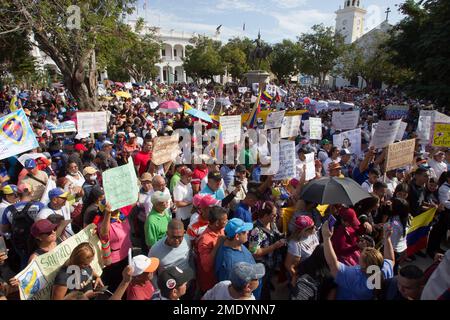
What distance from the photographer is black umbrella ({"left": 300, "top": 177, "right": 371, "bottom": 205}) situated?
146 inches

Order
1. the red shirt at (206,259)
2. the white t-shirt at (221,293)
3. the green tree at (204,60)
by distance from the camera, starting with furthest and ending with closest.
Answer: the green tree at (204,60), the red shirt at (206,259), the white t-shirt at (221,293)

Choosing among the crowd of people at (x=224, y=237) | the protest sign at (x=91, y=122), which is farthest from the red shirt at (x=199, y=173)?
the protest sign at (x=91, y=122)

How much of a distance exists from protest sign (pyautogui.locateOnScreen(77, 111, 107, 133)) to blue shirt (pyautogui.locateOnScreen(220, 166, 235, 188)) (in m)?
3.19

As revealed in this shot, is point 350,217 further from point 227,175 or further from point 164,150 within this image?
point 164,150

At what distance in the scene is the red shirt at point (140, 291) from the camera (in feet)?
8.61

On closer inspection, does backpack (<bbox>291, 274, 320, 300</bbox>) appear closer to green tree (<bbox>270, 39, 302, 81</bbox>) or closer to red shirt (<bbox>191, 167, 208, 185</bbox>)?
red shirt (<bbox>191, 167, 208, 185</bbox>)

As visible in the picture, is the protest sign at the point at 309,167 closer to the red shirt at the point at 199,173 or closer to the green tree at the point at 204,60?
the red shirt at the point at 199,173

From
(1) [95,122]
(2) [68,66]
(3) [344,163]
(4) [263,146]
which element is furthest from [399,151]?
(2) [68,66]

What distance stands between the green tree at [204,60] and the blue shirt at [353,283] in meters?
51.3

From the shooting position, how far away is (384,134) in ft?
20.7

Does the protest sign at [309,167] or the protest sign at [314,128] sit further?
the protest sign at [314,128]

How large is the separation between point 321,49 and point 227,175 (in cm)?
4416

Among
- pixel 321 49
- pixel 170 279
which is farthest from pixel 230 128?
pixel 321 49

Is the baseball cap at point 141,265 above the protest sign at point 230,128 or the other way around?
the other way around
